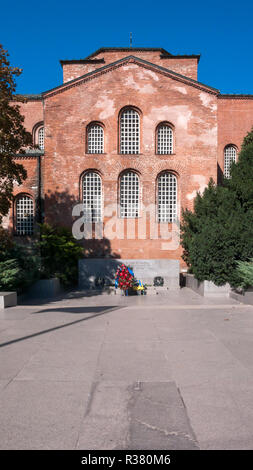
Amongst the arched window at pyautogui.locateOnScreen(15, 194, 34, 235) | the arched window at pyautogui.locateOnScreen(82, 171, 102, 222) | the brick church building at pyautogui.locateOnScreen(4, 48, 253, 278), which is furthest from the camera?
the arched window at pyautogui.locateOnScreen(15, 194, 34, 235)

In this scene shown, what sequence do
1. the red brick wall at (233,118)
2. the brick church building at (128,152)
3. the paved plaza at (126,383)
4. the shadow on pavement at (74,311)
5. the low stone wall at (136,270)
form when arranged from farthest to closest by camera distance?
the red brick wall at (233,118) < the brick church building at (128,152) < the low stone wall at (136,270) < the shadow on pavement at (74,311) < the paved plaza at (126,383)

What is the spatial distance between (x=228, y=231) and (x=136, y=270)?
6010mm

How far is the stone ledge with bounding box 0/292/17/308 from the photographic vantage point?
12.7 meters

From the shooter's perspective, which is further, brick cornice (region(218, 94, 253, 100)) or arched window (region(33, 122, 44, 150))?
arched window (region(33, 122, 44, 150))

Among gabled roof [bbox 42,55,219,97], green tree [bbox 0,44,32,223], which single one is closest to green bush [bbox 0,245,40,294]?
green tree [bbox 0,44,32,223]

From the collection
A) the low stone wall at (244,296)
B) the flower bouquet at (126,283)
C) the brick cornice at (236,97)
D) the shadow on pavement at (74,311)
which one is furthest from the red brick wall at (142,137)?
the shadow on pavement at (74,311)

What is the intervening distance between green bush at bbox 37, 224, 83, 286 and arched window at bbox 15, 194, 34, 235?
5.58 metres

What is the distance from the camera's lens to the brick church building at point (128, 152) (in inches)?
918

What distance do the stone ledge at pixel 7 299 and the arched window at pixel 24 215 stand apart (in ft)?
41.5

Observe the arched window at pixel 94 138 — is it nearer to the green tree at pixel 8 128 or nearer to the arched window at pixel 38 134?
the green tree at pixel 8 128

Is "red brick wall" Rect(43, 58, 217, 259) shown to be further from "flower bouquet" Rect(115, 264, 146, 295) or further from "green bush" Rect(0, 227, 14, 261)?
"green bush" Rect(0, 227, 14, 261)

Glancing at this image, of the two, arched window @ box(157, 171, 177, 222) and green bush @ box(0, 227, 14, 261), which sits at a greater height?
arched window @ box(157, 171, 177, 222)

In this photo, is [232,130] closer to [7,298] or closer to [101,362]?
[7,298]

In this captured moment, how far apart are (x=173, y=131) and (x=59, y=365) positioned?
20289 millimetres
